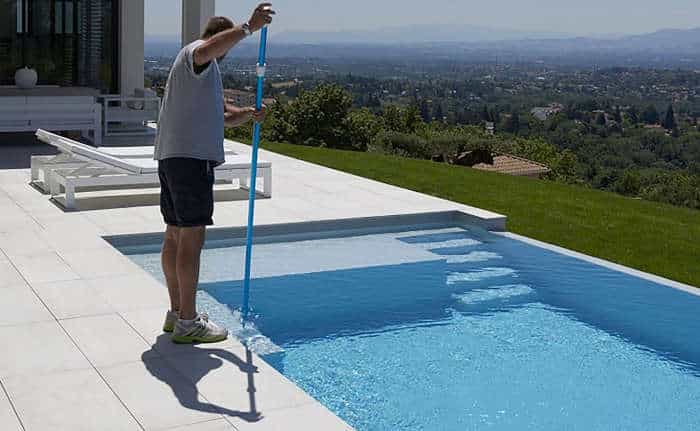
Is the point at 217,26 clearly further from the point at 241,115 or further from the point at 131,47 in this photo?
the point at 131,47

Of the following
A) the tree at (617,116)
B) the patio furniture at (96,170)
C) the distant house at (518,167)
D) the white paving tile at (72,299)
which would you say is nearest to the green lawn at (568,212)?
the patio furniture at (96,170)

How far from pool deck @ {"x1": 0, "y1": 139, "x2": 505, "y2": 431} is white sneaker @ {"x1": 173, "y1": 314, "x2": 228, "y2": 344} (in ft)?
0.18

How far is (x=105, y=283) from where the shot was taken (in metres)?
5.76

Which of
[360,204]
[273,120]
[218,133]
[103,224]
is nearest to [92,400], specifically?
[218,133]

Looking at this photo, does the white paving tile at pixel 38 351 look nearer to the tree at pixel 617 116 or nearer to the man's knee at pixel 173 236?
the man's knee at pixel 173 236

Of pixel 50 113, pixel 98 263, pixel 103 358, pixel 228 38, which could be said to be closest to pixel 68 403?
pixel 103 358

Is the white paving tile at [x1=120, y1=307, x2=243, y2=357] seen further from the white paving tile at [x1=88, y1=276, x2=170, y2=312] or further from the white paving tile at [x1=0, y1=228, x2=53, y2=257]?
the white paving tile at [x1=0, y1=228, x2=53, y2=257]

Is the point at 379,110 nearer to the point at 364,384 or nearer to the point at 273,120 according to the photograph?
the point at 273,120

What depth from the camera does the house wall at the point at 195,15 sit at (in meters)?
13.4

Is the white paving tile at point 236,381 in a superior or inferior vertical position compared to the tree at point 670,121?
superior

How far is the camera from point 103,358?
435cm

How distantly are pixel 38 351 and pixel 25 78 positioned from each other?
33.1 feet

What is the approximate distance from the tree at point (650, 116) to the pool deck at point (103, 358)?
50.9 m

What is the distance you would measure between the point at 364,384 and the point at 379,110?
4319 cm
